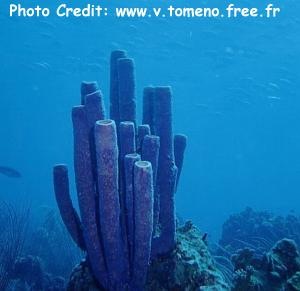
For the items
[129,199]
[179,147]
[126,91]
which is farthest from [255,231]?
[129,199]

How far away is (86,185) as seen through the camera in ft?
13.7

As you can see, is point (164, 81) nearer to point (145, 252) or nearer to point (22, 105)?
point (145, 252)

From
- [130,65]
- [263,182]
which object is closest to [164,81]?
[130,65]

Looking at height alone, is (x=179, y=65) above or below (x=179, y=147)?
above

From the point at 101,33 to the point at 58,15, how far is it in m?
3.92

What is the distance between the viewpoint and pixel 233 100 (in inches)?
1912

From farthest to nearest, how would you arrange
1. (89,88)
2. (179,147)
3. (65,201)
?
(179,147)
(89,88)
(65,201)

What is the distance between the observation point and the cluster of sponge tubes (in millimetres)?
3773

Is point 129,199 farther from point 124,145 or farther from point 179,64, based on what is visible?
point 179,64

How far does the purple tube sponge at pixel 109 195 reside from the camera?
3.69 m

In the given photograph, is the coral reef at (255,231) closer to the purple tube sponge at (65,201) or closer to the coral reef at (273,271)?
the coral reef at (273,271)

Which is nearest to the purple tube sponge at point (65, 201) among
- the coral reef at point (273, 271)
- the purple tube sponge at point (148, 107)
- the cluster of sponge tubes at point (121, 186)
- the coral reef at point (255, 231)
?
the cluster of sponge tubes at point (121, 186)

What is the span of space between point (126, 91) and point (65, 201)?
1.57 metres

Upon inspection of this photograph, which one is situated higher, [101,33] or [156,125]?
[101,33]
